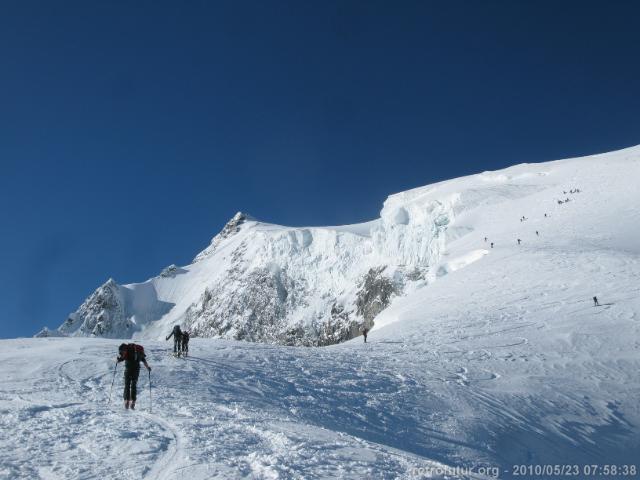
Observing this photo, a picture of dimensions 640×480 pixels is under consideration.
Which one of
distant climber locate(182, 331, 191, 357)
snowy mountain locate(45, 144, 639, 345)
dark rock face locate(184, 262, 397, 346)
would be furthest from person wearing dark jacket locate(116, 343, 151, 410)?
dark rock face locate(184, 262, 397, 346)

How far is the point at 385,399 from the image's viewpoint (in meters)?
15.2

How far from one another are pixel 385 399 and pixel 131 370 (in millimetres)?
7154

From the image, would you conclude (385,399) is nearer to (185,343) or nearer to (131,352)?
(131,352)

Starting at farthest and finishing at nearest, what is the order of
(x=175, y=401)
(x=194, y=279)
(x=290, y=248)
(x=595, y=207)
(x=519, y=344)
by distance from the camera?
(x=194, y=279)
(x=290, y=248)
(x=595, y=207)
(x=519, y=344)
(x=175, y=401)

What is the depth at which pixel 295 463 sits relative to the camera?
25.3ft

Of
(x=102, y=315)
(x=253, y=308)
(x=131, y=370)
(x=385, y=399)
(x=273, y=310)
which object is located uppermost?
(x=102, y=315)

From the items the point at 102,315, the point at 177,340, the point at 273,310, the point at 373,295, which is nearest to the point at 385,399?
the point at 177,340

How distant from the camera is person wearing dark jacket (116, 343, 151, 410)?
11.4 m

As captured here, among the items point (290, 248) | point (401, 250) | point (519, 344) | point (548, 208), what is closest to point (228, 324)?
point (290, 248)

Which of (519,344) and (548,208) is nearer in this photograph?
(519,344)

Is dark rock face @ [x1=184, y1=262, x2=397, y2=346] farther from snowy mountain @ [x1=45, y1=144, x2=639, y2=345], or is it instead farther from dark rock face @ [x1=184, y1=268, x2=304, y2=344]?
snowy mountain @ [x1=45, y1=144, x2=639, y2=345]

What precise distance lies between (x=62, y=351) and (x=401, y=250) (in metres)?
68.6

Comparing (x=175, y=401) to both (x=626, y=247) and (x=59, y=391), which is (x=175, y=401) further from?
(x=626, y=247)

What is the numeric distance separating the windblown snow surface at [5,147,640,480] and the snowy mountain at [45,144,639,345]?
22.7 meters
